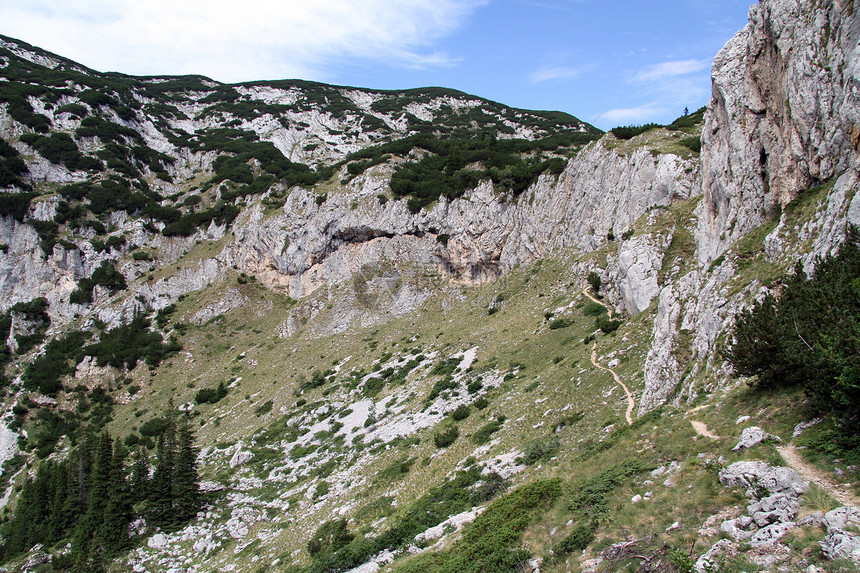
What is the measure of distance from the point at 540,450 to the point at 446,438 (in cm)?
742

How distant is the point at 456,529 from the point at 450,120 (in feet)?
457

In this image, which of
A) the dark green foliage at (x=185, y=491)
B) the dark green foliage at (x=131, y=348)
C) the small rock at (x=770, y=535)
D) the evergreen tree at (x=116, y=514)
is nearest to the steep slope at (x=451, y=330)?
the small rock at (x=770, y=535)

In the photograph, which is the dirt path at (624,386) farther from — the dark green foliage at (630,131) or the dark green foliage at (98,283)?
the dark green foliage at (98,283)

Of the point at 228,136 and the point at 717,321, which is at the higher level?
the point at 228,136

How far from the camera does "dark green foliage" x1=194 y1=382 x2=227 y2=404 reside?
4928cm

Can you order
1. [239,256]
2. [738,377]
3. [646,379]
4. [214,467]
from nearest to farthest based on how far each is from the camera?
[738,377]
[646,379]
[214,467]
[239,256]

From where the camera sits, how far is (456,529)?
49.5 feet

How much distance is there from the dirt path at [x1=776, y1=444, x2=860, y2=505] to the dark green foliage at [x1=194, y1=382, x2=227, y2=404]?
166 ft

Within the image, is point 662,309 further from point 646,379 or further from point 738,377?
point 738,377

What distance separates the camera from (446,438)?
24906mm

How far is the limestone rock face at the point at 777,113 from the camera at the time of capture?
15406 mm

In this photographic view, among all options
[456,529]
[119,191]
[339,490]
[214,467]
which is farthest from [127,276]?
[456,529]

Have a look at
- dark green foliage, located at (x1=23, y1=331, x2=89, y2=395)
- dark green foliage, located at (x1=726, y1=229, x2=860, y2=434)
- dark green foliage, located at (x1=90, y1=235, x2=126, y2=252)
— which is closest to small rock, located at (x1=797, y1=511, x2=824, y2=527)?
dark green foliage, located at (x1=726, y1=229, x2=860, y2=434)

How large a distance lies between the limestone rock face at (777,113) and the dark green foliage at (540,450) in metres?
11.9
